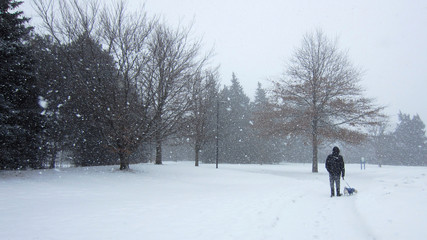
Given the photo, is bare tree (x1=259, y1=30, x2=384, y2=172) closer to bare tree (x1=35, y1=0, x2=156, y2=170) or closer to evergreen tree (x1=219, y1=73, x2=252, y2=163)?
bare tree (x1=35, y1=0, x2=156, y2=170)

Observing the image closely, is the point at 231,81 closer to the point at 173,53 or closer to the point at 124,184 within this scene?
the point at 173,53

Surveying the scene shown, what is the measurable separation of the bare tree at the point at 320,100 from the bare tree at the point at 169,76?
8.23m

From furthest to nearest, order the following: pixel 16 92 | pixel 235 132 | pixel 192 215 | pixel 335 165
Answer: pixel 235 132, pixel 16 92, pixel 335 165, pixel 192 215

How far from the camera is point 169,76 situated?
1457 centimetres

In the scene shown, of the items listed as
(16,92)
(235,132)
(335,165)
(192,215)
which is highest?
(16,92)

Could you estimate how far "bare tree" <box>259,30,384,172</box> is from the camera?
18656 mm

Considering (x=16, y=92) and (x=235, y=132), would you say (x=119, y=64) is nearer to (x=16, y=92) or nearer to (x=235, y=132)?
(x=16, y=92)

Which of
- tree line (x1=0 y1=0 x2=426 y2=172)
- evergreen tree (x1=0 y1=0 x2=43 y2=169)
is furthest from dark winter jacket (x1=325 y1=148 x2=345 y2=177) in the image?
evergreen tree (x1=0 y1=0 x2=43 y2=169)

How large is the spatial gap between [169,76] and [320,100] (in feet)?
39.7

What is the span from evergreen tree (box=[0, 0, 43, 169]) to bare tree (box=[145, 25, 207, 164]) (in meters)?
6.14

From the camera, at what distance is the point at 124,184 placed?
11.3 meters

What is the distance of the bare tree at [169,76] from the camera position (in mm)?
14695

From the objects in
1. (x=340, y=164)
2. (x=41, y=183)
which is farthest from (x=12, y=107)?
(x=340, y=164)

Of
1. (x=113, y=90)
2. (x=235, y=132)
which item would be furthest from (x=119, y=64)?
(x=235, y=132)
